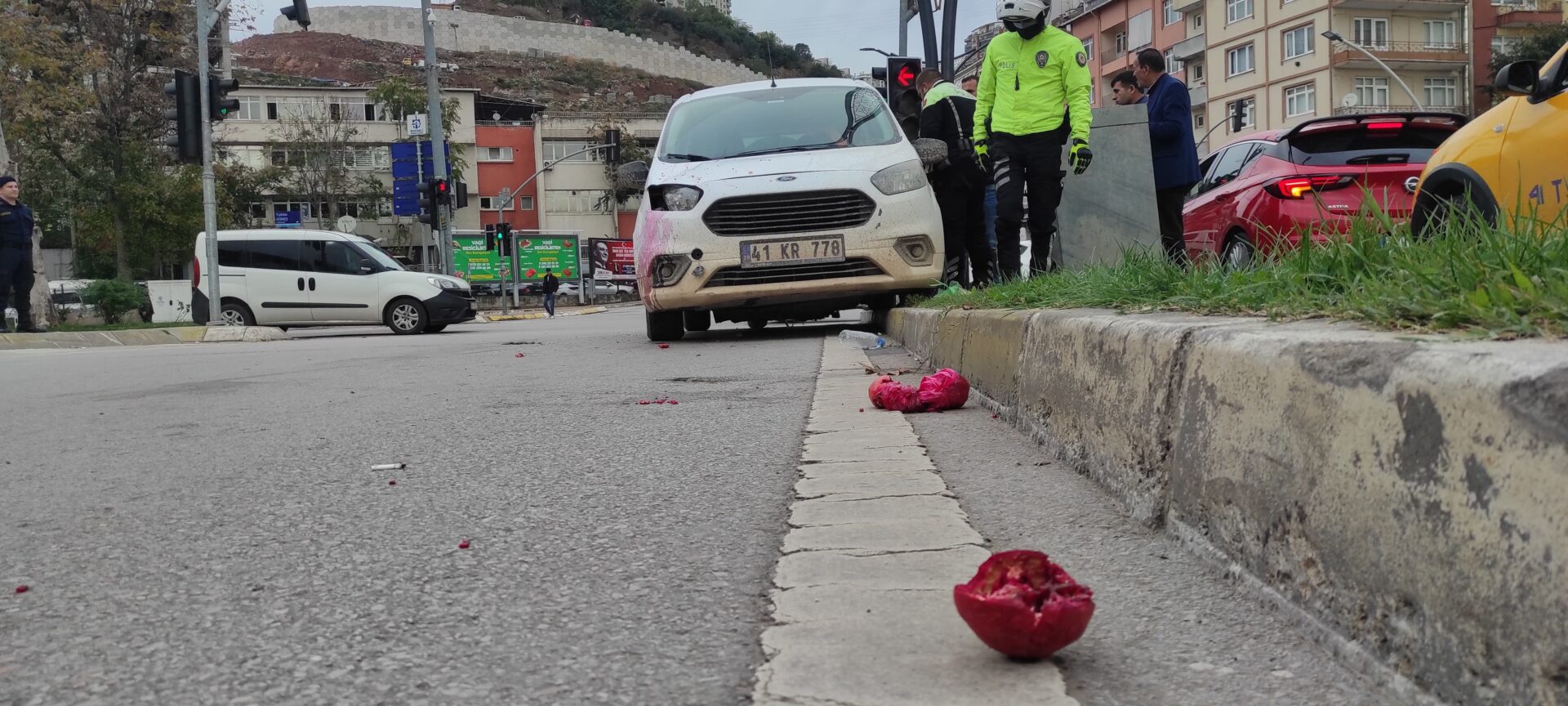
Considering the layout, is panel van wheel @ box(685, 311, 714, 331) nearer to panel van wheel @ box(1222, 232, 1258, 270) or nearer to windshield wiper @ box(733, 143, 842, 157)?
windshield wiper @ box(733, 143, 842, 157)

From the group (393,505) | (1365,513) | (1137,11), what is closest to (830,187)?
(393,505)

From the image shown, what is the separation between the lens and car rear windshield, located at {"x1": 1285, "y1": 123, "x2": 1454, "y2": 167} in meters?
8.29

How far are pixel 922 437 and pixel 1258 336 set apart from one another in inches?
82.8

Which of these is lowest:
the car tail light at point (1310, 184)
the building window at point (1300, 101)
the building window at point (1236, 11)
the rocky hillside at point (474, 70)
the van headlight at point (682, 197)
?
the car tail light at point (1310, 184)

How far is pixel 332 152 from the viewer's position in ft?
238

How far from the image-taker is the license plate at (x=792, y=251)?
8688 mm

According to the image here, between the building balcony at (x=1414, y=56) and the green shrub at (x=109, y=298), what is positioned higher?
the building balcony at (x=1414, y=56)

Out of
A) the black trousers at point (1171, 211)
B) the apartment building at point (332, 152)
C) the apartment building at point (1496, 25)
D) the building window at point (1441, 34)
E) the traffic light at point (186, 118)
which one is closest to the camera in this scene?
the black trousers at point (1171, 211)

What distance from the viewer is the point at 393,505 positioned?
3072 millimetres

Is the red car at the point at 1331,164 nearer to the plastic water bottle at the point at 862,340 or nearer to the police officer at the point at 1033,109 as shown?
the police officer at the point at 1033,109

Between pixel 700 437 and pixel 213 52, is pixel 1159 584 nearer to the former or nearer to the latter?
pixel 700 437

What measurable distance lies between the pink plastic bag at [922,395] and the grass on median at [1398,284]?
70cm

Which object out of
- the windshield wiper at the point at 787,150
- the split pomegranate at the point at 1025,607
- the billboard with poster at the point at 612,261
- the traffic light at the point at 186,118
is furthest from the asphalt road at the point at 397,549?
the billboard with poster at the point at 612,261

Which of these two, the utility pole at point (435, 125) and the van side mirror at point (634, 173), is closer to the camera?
the van side mirror at point (634, 173)
